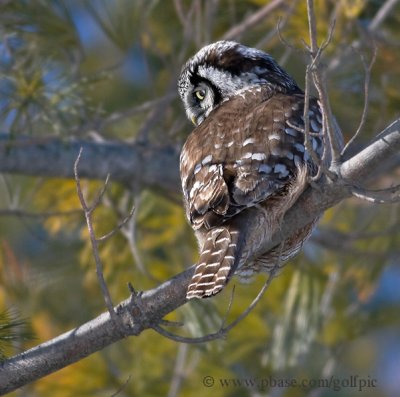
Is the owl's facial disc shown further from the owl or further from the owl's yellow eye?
the owl

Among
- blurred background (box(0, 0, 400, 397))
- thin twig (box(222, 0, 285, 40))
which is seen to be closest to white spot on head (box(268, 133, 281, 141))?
blurred background (box(0, 0, 400, 397))

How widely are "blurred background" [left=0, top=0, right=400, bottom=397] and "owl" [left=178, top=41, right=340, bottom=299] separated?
2.53ft

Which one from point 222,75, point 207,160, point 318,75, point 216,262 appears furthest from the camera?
point 222,75

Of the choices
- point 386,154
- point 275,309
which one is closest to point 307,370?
point 275,309

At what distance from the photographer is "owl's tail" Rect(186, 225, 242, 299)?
10.9 ft

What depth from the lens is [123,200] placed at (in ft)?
18.5

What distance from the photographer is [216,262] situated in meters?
3.45

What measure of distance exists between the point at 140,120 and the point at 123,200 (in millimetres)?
1040

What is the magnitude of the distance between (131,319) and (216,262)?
372 millimetres

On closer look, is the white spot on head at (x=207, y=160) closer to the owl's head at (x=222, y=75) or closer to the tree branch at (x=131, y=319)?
the tree branch at (x=131, y=319)

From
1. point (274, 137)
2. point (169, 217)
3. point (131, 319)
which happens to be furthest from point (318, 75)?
point (169, 217)

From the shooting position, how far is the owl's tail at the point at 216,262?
3332 mm

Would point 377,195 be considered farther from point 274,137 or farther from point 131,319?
point 131,319

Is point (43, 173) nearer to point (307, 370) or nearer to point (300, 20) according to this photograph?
point (300, 20)
